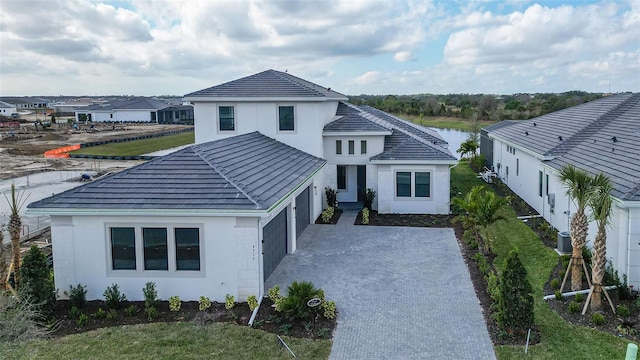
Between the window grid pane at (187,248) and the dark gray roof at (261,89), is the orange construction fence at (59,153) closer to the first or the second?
the dark gray roof at (261,89)

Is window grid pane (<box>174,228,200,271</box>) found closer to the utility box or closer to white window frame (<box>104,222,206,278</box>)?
white window frame (<box>104,222,206,278</box>)

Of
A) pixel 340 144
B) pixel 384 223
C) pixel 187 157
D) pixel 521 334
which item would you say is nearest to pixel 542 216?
pixel 384 223

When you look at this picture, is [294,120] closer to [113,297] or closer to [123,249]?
[123,249]

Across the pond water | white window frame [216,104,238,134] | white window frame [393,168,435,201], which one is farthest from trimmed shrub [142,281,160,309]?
the pond water

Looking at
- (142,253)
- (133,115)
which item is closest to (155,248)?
(142,253)

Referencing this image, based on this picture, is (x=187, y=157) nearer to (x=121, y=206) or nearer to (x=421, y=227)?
(x=121, y=206)

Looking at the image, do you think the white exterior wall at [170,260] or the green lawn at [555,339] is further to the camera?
the white exterior wall at [170,260]

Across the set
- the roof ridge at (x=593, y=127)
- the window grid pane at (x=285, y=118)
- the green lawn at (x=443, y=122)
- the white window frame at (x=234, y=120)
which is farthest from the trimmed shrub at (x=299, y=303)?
the green lawn at (x=443, y=122)
